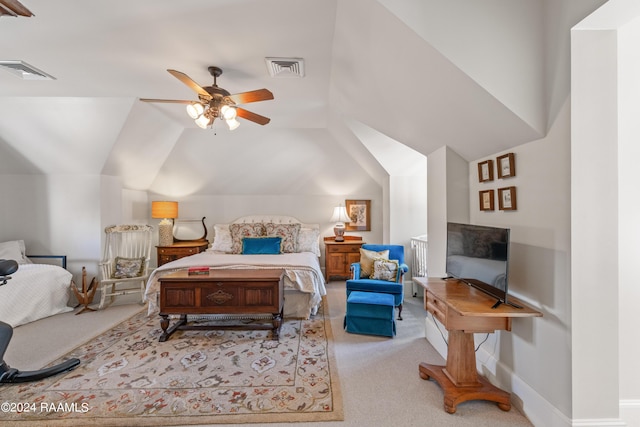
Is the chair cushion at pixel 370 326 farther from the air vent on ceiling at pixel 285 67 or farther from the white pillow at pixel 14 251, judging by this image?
the white pillow at pixel 14 251

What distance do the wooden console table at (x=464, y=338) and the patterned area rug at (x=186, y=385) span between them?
82 cm

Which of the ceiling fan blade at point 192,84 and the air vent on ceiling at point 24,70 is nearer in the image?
the ceiling fan blade at point 192,84

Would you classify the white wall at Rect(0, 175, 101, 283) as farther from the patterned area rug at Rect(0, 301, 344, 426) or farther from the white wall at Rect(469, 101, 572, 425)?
the white wall at Rect(469, 101, 572, 425)

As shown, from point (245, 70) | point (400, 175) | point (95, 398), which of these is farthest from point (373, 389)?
point (400, 175)

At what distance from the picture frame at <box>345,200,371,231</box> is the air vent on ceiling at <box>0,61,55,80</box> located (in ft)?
15.0

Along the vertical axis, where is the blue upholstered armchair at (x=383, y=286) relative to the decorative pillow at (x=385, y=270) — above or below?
below

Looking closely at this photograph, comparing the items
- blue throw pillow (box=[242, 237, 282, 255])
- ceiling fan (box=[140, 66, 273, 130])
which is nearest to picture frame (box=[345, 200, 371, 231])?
blue throw pillow (box=[242, 237, 282, 255])

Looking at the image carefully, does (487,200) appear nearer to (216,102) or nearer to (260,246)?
(216,102)

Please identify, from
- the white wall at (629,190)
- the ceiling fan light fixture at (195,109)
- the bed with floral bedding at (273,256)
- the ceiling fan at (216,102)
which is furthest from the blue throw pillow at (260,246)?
the white wall at (629,190)

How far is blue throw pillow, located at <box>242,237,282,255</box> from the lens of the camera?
4746 millimetres

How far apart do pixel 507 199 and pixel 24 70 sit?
14.7ft

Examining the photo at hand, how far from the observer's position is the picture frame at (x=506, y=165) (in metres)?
2.06

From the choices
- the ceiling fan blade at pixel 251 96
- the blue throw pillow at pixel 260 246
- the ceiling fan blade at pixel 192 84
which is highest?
the ceiling fan blade at pixel 192 84

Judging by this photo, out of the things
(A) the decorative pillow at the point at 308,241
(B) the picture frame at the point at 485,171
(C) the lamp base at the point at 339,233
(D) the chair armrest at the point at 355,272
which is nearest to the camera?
(B) the picture frame at the point at 485,171
